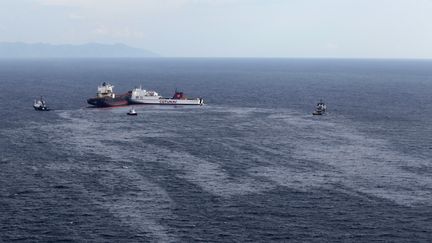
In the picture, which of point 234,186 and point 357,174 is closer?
point 234,186

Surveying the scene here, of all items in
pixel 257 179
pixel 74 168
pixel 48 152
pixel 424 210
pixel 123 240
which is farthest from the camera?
pixel 48 152

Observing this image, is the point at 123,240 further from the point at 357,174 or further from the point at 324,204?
the point at 357,174

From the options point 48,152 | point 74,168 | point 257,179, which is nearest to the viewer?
point 257,179

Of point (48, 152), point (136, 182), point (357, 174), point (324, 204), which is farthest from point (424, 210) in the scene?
point (48, 152)

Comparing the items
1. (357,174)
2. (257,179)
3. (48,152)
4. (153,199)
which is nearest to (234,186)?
(257,179)

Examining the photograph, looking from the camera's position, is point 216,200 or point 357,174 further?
point 357,174

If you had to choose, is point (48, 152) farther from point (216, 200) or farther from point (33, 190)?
point (216, 200)

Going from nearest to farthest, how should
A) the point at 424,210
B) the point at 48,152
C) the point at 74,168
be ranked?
the point at 424,210 < the point at 74,168 < the point at 48,152

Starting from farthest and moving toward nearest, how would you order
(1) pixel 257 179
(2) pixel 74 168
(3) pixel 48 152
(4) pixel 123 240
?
(3) pixel 48 152
(2) pixel 74 168
(1) pixel 257 179
(4) pixel 123 240
